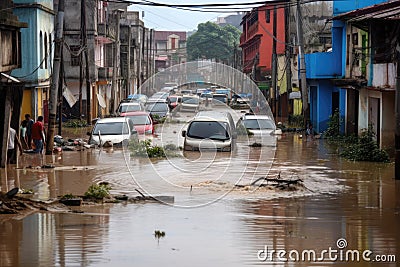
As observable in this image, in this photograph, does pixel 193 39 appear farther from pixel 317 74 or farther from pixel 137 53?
pixel 317 74

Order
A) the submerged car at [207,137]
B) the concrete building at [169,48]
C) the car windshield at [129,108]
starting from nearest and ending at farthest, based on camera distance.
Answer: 1. the submerged car at [207,137]
2. the car windshield at [129,108]
3. the concrete building at [169,48]

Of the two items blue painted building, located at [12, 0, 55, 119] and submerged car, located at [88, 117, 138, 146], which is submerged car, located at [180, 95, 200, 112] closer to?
blue painted building, located at [12, 0, 55, 119]

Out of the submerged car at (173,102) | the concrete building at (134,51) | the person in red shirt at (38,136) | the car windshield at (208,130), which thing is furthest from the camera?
the concrete building at (134,51)

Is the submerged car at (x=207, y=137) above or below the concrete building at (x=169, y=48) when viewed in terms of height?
below

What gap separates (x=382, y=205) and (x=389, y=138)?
10.8 meters

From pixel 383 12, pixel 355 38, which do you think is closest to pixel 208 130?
pixel 383 12

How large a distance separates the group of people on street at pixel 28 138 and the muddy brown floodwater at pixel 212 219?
659 millimetres

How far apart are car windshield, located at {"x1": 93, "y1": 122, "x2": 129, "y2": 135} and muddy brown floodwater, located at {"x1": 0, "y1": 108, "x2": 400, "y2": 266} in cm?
622

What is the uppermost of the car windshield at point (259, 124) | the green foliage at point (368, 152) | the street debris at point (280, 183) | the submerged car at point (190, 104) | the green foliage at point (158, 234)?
the submerged car at point (190, 104)

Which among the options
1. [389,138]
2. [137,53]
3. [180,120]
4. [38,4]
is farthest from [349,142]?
[137,53]

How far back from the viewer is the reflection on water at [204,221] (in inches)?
467

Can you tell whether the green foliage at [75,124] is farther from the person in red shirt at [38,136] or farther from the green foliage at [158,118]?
the person in red shirt at [38,136]

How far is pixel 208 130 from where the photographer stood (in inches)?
1129

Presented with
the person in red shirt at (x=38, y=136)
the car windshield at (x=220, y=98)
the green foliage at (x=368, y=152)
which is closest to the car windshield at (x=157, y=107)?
the car windshield at (x=220, y=98)
